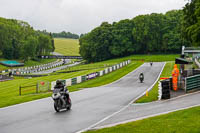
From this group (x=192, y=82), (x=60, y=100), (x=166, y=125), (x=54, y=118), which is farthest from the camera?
(x=192, y=82)

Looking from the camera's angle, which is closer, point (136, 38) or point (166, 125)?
point (166, 125)

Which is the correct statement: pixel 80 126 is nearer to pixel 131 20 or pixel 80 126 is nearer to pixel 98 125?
pixel 98 125

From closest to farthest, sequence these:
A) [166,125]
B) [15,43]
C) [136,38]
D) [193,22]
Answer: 1. [166,125]
2. [193,22]
3. [136,38]
4. [15,43]

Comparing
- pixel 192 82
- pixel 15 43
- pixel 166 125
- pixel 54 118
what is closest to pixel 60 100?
pixel 54 118

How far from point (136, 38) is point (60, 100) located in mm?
93215

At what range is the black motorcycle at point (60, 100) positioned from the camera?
1419 cm

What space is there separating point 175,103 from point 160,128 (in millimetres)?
6189

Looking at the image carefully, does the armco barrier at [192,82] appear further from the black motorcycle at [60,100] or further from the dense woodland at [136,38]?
the dense woodland at [136,38]

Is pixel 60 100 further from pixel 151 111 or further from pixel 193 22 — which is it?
pixel 193 22

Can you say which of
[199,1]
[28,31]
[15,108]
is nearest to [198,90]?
[15,108]

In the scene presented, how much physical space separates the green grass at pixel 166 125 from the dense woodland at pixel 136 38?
90579 millimetres

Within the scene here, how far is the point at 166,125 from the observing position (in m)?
9.74

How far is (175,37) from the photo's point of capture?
97.6 m

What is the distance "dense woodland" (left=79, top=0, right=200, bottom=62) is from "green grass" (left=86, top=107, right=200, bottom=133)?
9058cm
